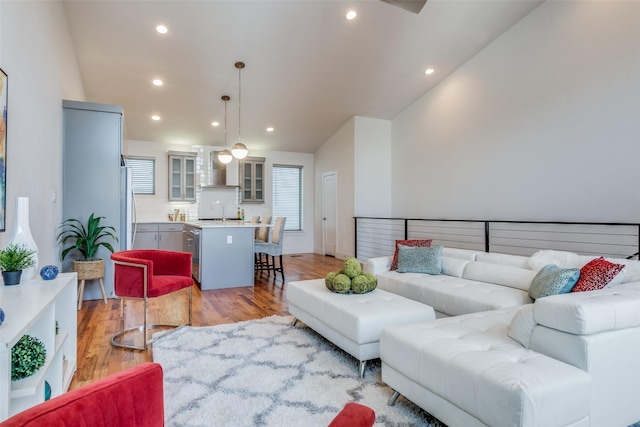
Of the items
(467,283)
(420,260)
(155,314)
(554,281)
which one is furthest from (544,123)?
(155,314)

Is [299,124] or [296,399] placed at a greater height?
[299,124]

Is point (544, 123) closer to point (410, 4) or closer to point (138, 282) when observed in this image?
point (410, 4)

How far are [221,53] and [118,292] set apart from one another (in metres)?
3.63

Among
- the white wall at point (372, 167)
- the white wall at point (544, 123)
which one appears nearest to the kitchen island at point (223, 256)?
the white wall at point (372, 167)

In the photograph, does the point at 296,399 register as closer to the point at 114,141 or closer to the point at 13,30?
the point at 13,30

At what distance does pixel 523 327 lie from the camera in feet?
5.78

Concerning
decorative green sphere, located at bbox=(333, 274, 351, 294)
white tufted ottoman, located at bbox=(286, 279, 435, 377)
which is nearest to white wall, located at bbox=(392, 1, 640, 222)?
white tufted ottoman, located at bbox=(286, 279, 435, 377)

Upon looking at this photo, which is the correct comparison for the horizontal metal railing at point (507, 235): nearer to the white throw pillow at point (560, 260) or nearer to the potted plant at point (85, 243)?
the white throw pillow at point (560, 260)

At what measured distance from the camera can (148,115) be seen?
6.47 meters

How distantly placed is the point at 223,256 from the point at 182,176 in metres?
3.51

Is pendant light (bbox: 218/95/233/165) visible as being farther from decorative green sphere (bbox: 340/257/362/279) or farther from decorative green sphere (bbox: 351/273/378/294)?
decorative green sphere (bbox: 351/273/378/294)

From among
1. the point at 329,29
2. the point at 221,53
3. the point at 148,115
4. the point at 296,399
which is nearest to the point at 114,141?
the point at 221,53

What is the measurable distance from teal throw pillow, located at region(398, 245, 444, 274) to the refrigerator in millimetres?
3472

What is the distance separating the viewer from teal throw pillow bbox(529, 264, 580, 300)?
7.67ft
